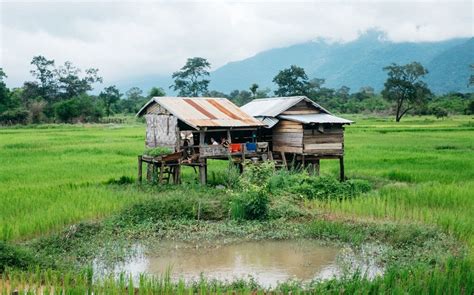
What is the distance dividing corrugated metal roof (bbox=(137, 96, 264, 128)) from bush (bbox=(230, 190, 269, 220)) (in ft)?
15.4

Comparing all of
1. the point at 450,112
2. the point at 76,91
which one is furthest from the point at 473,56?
the point at 76,91

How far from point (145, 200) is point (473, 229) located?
7.54m

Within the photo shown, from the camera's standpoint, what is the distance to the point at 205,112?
1800 cm

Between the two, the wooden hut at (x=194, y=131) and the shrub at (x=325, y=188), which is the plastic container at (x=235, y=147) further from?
the shrub at (x=325, y=188)

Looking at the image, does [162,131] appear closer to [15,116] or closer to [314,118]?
[314,118]

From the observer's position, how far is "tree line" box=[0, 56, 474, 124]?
169ft

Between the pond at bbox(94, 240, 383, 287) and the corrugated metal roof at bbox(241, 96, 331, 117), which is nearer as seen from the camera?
the pond at bbox(94, 240, 383, 287)

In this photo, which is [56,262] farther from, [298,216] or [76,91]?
[76,91]

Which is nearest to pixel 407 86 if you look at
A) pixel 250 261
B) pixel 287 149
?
pixel 287 149

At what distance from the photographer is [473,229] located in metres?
10.0

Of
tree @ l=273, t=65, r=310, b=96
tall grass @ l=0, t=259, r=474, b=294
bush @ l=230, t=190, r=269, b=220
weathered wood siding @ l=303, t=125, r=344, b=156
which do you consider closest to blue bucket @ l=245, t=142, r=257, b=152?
weathered wood siding @ l=303, t=125, r=344, b=156

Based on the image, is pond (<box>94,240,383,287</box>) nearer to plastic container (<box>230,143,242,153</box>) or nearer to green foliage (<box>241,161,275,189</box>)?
green foliage (<box>241,161,275,189</box>)

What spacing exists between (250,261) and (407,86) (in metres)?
51.4

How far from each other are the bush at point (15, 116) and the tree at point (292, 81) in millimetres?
26768
